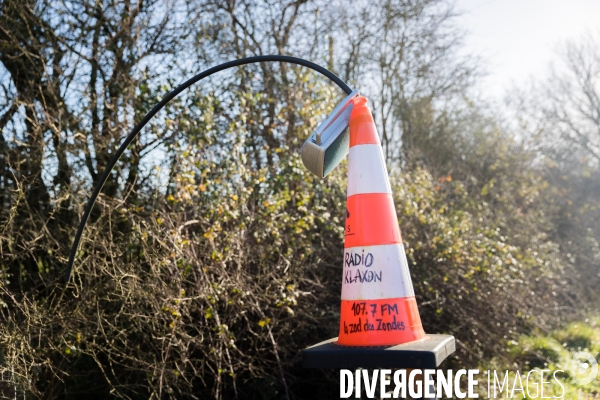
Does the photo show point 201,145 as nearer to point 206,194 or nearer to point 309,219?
point 206,194

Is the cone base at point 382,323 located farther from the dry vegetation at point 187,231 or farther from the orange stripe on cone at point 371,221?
the dry vegetation at point 187,231

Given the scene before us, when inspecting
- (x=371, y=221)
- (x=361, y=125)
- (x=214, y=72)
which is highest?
(x=214, y=72)

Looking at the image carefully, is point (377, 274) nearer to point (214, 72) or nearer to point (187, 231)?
point (214, 72)

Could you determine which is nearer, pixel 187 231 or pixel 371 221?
pixel 371 221

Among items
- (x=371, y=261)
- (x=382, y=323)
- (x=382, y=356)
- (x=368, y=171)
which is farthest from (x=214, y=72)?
(x=382, y=356)

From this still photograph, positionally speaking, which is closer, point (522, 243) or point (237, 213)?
point (237, 213)

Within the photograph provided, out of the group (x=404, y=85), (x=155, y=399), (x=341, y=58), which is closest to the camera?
(x=155, y=399)

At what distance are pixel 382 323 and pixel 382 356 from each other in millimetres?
299

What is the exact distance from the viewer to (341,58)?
11914 millimetres

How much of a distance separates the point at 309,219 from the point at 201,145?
138 cm

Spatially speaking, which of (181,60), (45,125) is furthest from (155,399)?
(181,60)

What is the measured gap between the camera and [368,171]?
12.6 ft

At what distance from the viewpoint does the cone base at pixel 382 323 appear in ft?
11.5

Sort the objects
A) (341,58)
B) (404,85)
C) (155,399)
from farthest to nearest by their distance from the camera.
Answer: (404,85) < (341,58) < (155,399)
